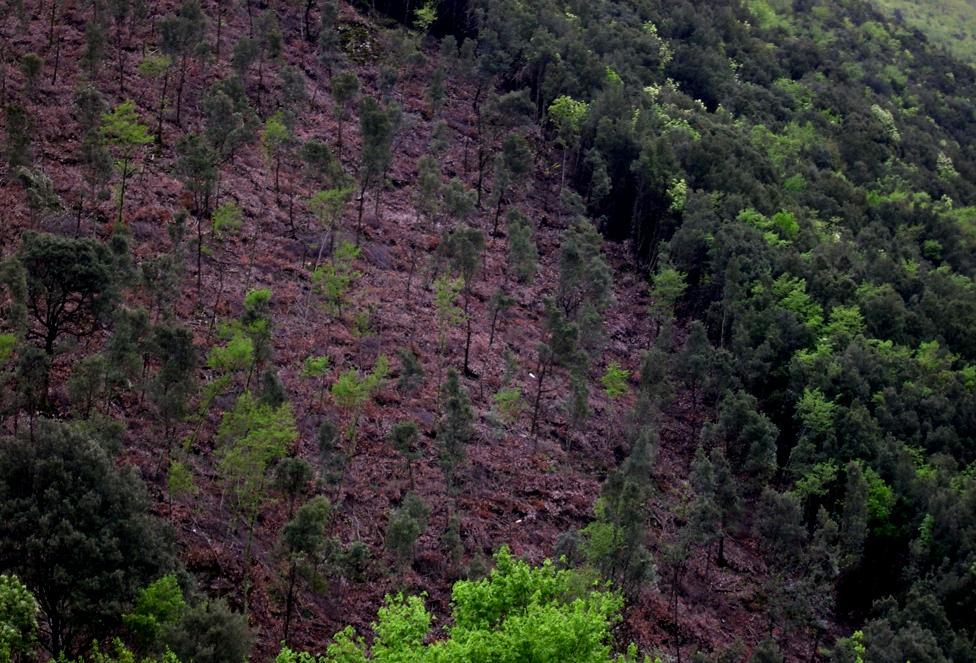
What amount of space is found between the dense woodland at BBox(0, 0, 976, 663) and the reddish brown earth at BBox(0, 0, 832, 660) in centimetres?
19

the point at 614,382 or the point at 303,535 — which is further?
the point at 614,382

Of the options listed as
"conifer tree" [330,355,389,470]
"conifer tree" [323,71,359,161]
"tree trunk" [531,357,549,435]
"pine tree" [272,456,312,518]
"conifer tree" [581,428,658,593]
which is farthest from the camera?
"conifer tree" [323,71,359,161]

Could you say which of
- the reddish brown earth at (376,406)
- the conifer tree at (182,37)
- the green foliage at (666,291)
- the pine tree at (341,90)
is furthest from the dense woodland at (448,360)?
the green foliage at (666,291)

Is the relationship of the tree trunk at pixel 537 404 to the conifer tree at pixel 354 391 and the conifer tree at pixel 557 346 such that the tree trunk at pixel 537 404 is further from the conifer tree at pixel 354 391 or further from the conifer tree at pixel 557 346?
the conifer tree at pixel 354 391

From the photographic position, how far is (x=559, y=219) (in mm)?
67188

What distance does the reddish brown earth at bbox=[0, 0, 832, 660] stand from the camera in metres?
37.1

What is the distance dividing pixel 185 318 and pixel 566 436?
19.7m

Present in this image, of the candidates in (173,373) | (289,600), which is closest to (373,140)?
(173,373)

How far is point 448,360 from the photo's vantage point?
165 ft

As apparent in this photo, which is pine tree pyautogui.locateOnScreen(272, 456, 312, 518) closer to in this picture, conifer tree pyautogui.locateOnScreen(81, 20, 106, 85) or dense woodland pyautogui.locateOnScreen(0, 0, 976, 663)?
dense woodland pyautogui.locateOnScreen(0, 0, 976, 663)

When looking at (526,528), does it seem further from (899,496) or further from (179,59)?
(179,59)

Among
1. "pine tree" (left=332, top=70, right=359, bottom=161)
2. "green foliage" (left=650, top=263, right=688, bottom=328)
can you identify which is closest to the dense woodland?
"pine tree" (left=332, top=70, right=359, bottom=161)

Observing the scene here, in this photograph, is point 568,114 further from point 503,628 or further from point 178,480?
point 503,628

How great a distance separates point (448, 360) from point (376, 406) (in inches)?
232
